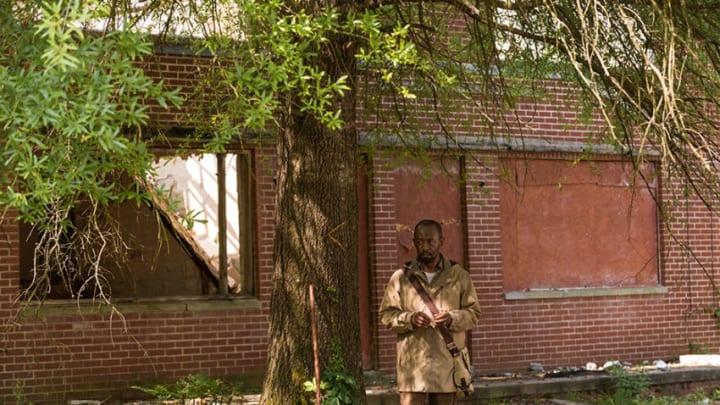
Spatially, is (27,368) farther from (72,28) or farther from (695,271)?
(695,271)

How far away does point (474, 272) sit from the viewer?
15.4m

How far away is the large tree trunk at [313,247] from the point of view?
9.60 meters

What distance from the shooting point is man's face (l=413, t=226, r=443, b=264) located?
8.59 metres

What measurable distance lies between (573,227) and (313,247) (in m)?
7.57

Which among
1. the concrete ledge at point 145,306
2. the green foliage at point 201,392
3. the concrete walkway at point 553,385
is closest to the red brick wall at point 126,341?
the concrete ledge at point 145,306

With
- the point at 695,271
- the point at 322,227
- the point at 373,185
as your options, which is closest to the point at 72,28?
the point at 322,227

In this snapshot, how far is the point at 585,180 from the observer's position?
54.5 feet

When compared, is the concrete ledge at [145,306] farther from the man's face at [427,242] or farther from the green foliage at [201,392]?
the man's face at [427,242]

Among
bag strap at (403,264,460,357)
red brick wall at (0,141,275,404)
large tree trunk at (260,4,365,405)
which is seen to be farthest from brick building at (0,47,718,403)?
bag strap at (403,264,460,357)

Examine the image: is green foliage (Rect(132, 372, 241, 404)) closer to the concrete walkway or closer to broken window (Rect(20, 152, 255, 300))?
the concrete walkway

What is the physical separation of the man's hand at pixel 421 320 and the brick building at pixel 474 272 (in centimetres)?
332

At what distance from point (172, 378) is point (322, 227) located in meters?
4.16

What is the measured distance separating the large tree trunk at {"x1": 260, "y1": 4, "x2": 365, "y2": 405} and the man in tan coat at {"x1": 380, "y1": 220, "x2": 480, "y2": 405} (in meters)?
0.96

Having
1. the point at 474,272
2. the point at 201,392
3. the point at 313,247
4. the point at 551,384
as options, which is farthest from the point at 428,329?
the point at 474,272
